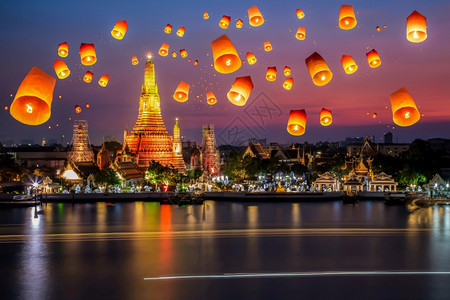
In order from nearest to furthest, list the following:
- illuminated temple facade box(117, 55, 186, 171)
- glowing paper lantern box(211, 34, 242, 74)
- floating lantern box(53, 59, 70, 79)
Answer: glowing paper lantern box(211, 34, 242, 74)
floating lantern box(53, 59, 70, 79)
illuminated temple facade box(117, 55, 186, 171)

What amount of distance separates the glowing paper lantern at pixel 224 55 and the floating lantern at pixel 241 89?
570mm

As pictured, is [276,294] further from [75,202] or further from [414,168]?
[414,168]

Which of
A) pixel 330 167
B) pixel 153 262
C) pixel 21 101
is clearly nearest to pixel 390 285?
pixel 153 262

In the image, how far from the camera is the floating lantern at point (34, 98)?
308 inches

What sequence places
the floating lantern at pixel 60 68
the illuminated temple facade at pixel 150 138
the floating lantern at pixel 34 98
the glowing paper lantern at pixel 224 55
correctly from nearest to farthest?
the floating lantern at pixel 34 98 < the glowing paper lantern at pixel 224 55 < the floating lantern at pixel 60 68 < the illuminated temple facade at pixel 150 138

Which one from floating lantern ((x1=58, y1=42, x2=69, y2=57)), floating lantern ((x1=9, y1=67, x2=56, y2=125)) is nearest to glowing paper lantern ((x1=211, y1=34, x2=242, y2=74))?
floating lantern ((x1=9, y1=67, x2=56, y2=125))

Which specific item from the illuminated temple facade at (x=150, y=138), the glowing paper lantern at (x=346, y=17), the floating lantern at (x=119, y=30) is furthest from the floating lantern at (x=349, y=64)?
the illuminated temple facade at (x=150, y=138)

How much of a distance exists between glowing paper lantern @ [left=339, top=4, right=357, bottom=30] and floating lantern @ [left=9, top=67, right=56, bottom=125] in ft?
24.0

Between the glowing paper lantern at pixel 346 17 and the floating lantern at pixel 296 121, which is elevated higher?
the glowing paper lantern at pixel 346 17

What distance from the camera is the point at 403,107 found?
33.1ft

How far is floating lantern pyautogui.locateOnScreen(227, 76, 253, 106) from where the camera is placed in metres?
11.5

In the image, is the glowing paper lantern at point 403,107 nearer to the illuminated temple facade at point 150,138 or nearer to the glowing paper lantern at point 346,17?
the glowing paper lantern at point 346,17

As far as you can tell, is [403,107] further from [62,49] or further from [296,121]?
[62,49]

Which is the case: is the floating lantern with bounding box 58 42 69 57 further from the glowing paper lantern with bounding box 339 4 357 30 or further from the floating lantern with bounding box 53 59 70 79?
the glowing paper lantern with bounding box 339 4 357 30
